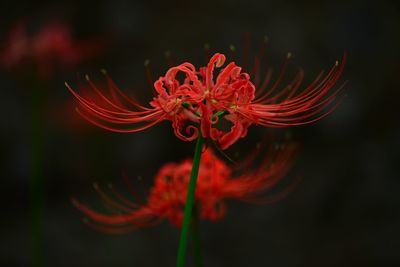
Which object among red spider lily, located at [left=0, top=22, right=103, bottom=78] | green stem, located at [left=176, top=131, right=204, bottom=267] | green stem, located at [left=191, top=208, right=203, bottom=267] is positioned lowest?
green stem, located at [left=191, top=208, right=203, bottom=267]

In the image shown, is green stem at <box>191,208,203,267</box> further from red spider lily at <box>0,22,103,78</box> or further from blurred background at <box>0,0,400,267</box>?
blurred background at <box>0,0,400,267</box>

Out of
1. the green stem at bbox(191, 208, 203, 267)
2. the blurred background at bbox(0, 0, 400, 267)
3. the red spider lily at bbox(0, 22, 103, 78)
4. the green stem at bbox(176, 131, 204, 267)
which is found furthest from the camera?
the blurred background at bbox(0, 0, 400, 267)

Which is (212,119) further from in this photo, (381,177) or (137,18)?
(137,18)

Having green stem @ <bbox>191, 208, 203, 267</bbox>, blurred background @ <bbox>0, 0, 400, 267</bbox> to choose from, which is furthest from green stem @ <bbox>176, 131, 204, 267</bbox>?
blurred background @ <bbox>0, 0, 400, 267</bbox>

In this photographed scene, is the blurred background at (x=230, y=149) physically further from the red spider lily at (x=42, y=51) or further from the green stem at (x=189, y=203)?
the green stem at (x=189, y=203)

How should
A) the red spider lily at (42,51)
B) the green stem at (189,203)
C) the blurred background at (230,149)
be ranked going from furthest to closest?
the blurred background at (230,149) < the red spider lily at (42,51) < the green stem at (189,203)

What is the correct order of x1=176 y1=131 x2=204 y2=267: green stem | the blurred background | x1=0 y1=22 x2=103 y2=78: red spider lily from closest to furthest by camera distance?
x1=176 y1=131 x2=204 y2=267: green stem < x1=0 y1=22 x2=103 y2=78: red spider lily < the blurred background

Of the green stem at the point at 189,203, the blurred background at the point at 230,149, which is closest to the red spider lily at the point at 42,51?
the blurred background at the point at 230,149

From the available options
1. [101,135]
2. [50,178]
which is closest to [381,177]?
[101,135]

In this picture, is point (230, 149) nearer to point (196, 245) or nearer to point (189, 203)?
point (196, 245)
